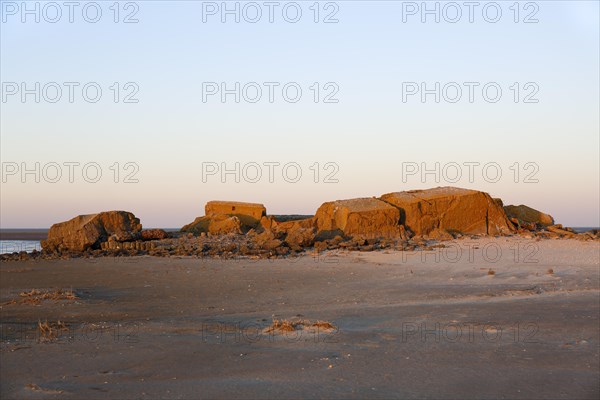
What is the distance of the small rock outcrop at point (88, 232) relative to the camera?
63.8 feet

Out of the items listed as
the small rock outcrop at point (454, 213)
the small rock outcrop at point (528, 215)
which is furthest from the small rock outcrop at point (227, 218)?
the small rock outcrop at point (528, 215)

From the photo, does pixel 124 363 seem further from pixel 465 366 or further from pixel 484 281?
pixel 484 281

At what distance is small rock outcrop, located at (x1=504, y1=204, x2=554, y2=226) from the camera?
869 inches

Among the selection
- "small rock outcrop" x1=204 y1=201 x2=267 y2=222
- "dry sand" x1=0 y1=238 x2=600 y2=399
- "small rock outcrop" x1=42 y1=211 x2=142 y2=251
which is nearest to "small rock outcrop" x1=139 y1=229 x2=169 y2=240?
"small rock outcrop" x1=42 y1=211 x2=142 y2=251

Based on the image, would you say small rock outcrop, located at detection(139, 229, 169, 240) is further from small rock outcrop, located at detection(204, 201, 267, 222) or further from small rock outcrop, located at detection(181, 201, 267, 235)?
small rock outcrop, located at detection(204, 201, 267, 222)

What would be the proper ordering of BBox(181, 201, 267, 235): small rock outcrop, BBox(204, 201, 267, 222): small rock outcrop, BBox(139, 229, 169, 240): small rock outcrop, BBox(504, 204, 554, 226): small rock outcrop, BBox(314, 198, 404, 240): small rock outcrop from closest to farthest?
BBox(314, 198, 404, 240): small rock outcrop → BBox(139, 229, 169, 240): small rock outcrop → BBox(181, 201, 267, 235): small rock outcrop → BBox(504, 204, 554, 226): small rock outcrop → BBox(204, 201, 267, 222): small rock outcrop

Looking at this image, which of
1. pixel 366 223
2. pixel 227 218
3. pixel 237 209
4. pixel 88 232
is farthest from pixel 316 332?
pixel 237 209

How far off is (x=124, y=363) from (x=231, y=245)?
1136cm

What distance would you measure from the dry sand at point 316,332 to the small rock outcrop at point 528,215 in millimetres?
7479

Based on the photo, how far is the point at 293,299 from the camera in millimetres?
10656

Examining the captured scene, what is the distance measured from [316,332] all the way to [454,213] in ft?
41.3

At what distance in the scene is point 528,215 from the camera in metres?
22.3

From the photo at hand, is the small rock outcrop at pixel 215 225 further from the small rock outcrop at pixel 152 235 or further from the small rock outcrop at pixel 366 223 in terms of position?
the small rock outcrop at pixel 366 223

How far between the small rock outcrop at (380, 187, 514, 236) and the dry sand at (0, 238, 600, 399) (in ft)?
15.5
